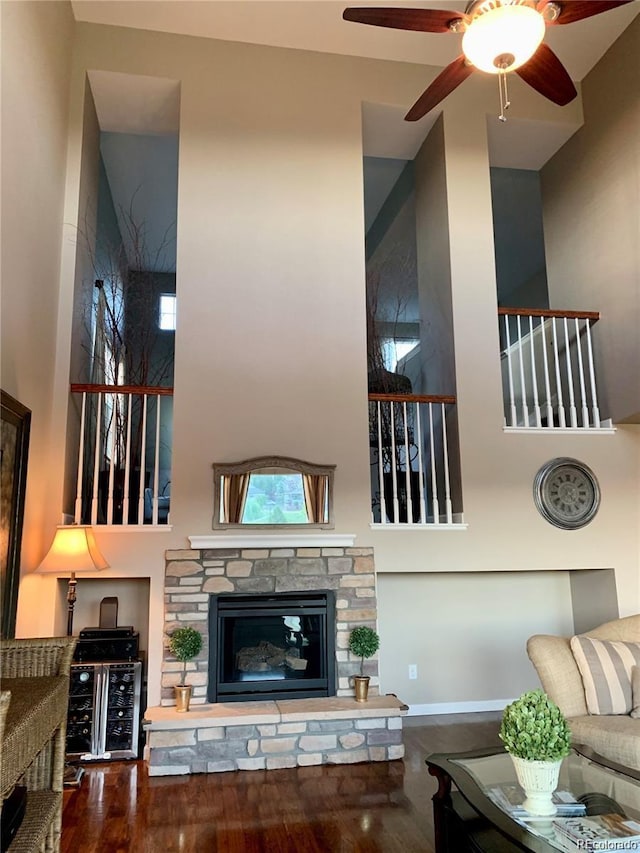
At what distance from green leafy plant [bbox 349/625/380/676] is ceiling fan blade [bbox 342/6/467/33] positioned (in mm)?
3634

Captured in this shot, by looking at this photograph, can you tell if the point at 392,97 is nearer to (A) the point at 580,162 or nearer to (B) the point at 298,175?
(B) the point at 298,175

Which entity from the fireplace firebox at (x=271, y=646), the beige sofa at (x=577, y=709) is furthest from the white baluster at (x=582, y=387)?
the fireplace firebox at (x=271, y=646)

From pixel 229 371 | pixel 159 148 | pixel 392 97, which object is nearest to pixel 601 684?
pixel 229 371

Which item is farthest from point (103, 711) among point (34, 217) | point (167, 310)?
point (167, 310)

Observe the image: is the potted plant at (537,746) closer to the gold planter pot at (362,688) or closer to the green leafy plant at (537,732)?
the green leafy plant at (537,732)

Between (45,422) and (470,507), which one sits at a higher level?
(45,422)

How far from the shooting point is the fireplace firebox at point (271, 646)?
13.7 ft

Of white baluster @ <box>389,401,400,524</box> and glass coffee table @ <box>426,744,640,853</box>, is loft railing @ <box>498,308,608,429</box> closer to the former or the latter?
white baluster @ <box>389,401,400,524</box>

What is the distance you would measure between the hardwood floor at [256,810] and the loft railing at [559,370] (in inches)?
110

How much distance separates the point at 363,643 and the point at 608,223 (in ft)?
13.1

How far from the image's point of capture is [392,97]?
538 centimetres

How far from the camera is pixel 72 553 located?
3.78 metres

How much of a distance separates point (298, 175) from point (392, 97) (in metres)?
1.20

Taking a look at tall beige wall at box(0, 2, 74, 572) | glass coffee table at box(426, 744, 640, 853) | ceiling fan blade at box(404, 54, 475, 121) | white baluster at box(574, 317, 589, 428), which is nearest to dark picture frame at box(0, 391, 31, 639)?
tall beige wall at box(0, 2, 74, 572)
